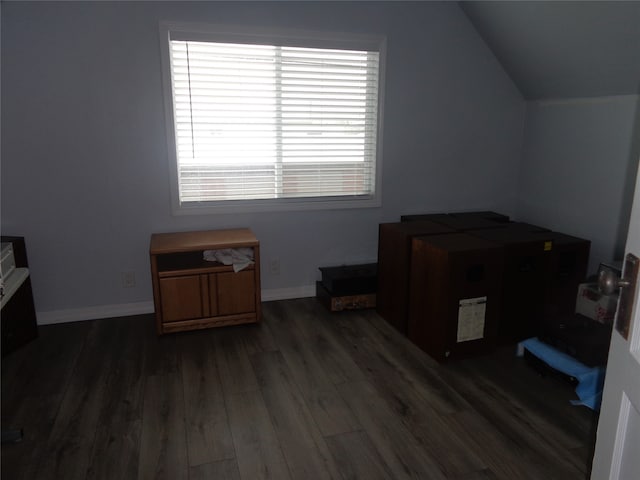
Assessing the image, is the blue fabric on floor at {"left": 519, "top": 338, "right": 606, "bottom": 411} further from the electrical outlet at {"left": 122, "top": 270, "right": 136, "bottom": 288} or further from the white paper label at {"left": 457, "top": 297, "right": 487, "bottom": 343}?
the electrical outlet at {"left": 122, "top": 270, "right": 136, "bottom": 288}

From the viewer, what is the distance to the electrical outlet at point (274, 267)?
343 centimetres

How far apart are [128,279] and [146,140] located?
955 mm

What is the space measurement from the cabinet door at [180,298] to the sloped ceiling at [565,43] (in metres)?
2.63

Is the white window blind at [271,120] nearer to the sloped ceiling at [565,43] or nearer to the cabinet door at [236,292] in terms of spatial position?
the cabinet door at [236,292]

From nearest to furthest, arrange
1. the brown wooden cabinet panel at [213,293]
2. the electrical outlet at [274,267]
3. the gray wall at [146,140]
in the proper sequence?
the gray wall at [146,140] → the brown wooden cabinet panel at [213,293] → the electrical outlet at [274,267]

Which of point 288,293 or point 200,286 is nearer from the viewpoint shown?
point 200,286

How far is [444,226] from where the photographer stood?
308 cm

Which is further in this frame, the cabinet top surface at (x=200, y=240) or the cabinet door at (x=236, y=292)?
the cabinet door at (x=236, y=292)

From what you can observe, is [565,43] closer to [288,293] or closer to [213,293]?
[288,293]

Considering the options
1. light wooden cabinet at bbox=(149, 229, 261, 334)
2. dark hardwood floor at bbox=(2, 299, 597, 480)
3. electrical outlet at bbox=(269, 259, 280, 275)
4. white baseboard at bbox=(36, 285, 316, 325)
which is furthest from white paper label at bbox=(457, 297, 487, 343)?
white baseboard at bbox=(36, 285, 316, 325)

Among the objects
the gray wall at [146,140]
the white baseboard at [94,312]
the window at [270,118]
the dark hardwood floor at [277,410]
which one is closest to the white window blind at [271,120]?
the window at [270,118]

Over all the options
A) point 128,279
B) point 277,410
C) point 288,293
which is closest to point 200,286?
point 128,279

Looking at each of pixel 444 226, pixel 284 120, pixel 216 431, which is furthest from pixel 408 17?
pixel 216 431

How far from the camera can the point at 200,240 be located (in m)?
2.94
